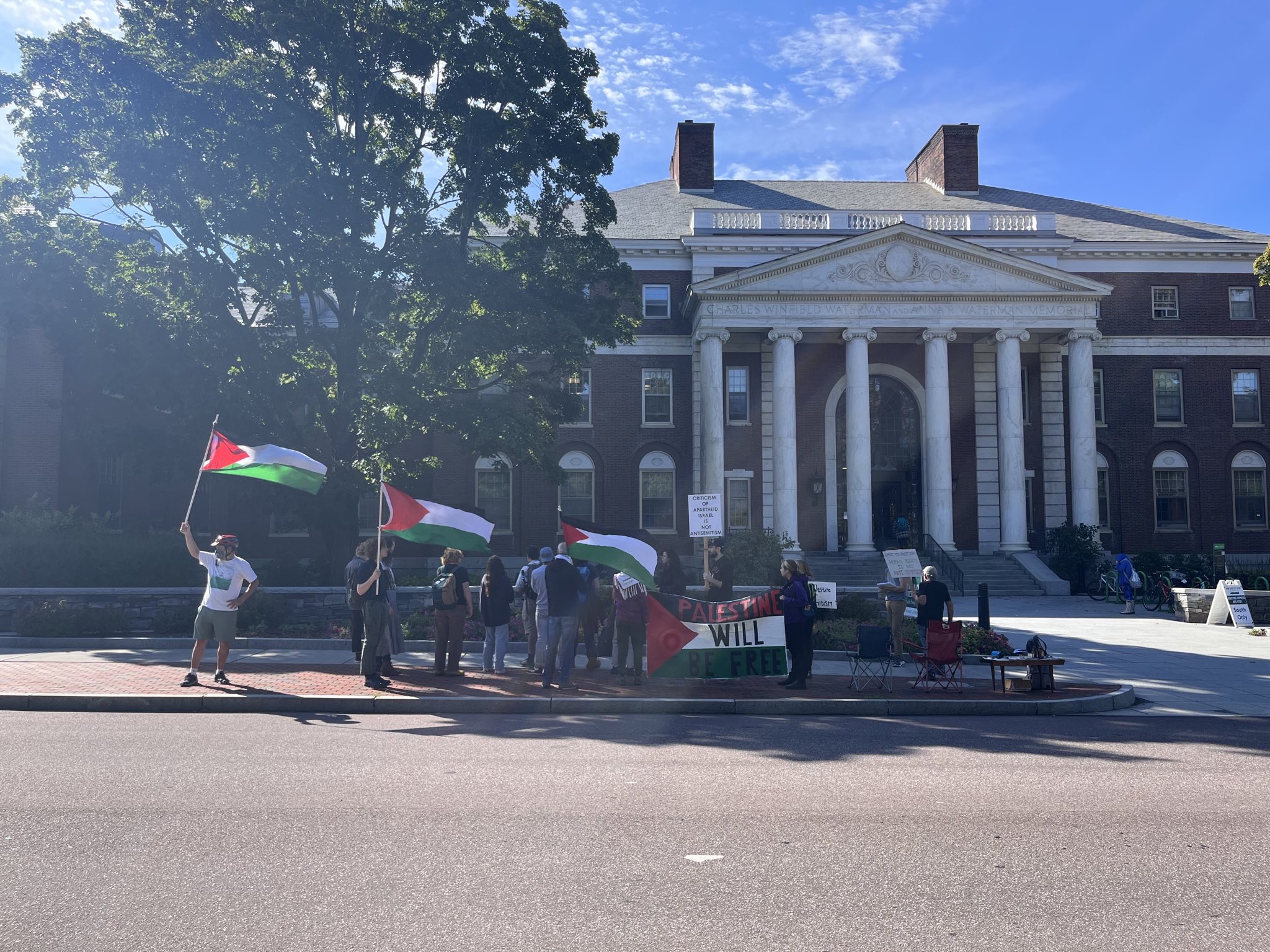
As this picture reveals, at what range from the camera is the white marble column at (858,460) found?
3216cm

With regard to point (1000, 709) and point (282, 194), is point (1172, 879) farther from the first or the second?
point (282, 194)

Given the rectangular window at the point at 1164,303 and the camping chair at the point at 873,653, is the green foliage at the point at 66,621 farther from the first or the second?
the rectangular window at the point at 1164,303

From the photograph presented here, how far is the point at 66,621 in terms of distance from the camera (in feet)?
57.0

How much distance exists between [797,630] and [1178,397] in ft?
105

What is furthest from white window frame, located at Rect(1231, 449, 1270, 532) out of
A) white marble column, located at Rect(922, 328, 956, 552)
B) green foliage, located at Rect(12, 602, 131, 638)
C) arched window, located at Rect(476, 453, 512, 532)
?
green foliage, located at Rect(12, 602, 131, 638)

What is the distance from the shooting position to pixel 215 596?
1191 centimetres

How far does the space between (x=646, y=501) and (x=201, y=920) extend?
32.1m

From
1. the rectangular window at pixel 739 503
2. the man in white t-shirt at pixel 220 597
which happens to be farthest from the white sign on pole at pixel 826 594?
the rectangular window at pixel 739 503

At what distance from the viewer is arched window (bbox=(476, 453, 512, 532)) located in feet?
120

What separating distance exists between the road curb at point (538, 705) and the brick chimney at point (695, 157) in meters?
33.5

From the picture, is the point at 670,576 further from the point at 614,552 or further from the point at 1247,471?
the point at 1247,471

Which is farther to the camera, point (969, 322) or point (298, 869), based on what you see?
point (969, 322)

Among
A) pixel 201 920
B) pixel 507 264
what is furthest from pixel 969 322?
pixel 201 920

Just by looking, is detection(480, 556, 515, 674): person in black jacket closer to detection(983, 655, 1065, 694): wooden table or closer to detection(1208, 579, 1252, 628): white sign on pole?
detection(983, 655, 1065, 694): wooden table
